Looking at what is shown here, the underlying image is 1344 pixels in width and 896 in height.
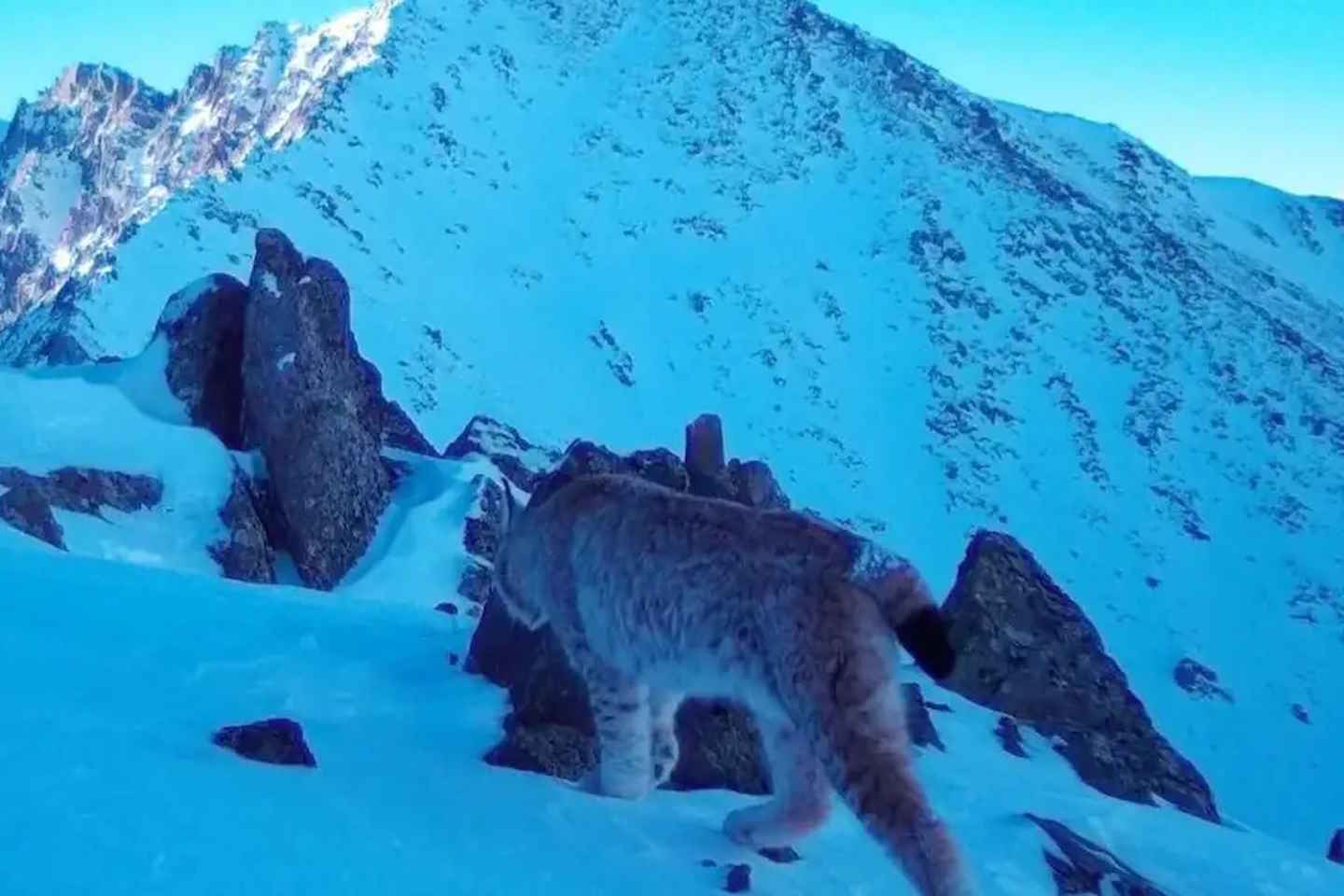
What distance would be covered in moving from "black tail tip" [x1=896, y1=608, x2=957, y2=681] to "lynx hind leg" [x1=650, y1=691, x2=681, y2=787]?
1.79 meters

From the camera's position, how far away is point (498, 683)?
31.7 feet

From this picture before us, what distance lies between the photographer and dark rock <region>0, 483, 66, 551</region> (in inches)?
945

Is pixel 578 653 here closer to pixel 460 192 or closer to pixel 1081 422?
pixel 1081 422

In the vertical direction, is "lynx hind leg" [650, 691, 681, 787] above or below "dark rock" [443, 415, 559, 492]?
above

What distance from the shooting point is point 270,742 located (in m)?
7.04

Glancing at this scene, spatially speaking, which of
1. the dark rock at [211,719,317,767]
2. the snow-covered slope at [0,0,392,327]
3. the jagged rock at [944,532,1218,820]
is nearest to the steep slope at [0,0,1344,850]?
the snow-covered slope at [0,0,392,327]

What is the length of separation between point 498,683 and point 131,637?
2.22 metres

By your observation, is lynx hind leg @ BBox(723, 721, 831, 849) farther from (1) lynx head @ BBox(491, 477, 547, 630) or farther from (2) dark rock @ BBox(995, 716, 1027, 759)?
(2) dark rock @ BBox(995, 716, 1027, 759)

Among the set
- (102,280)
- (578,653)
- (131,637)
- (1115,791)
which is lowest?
(102,280)

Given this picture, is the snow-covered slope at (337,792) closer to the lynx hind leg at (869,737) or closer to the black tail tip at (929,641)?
the lynx hind leg at (869,737)

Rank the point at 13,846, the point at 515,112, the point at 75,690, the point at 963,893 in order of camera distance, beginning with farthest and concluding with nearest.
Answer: the point at 515,112 < the point at 75,690 < the point at 963,893 < the point at 13,846

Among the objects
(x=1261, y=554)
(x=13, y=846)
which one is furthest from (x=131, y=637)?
(x=1261, y=554)

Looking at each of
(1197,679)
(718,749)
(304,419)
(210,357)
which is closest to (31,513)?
(304,419)

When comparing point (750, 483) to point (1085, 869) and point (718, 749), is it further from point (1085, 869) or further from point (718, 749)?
point (1085, 869)
